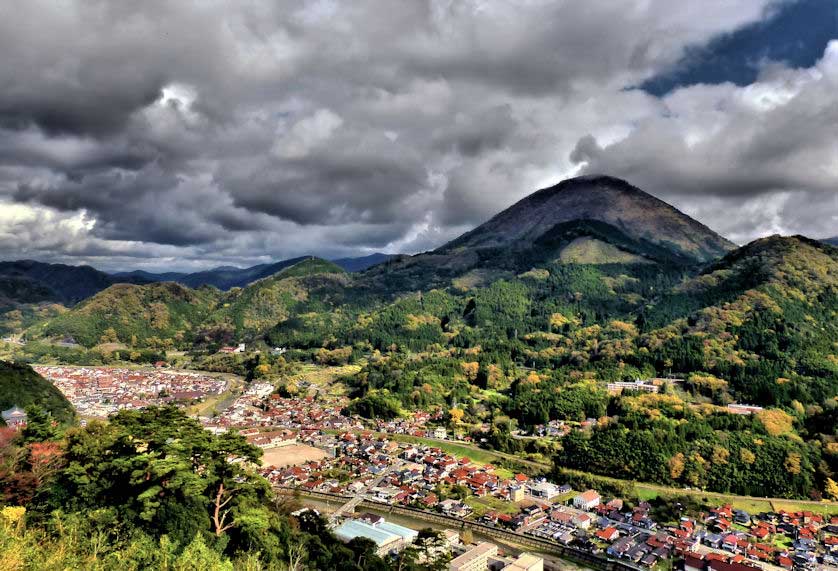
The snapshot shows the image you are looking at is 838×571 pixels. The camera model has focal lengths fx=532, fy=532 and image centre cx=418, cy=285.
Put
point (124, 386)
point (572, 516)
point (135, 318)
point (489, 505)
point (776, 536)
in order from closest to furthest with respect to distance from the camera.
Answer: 1. point (776, 536)
2. point (572, 516)
3. point (489, 505)
4. point (124, 386)
5. point (135, 318)

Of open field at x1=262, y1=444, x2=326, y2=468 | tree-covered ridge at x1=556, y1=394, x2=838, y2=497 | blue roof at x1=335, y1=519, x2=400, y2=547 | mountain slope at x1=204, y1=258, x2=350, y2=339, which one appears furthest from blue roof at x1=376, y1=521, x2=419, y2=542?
mountain slope at x1=204, y1=258, x2=350, y2=339

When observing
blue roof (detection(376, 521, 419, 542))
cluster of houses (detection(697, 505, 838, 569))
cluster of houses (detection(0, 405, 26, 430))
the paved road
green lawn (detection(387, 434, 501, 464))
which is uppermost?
cluster of houses (detection(0, 405, 26, 430))

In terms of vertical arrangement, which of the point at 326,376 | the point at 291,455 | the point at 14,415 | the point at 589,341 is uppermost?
the point at 589,341

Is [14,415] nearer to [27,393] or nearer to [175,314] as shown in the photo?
[27,393]

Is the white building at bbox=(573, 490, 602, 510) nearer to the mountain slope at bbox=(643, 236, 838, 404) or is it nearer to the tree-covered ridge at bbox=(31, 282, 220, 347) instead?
the mountain slope at bbox=(643, 236, 838, 404)

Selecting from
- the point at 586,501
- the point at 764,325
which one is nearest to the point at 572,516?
the point at 586,501

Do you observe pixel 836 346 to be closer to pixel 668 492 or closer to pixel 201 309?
pixel 668 492

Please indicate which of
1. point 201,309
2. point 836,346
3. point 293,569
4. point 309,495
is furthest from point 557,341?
point 201,309

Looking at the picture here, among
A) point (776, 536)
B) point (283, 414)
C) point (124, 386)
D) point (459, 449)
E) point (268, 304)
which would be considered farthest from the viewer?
point (268, 304)
